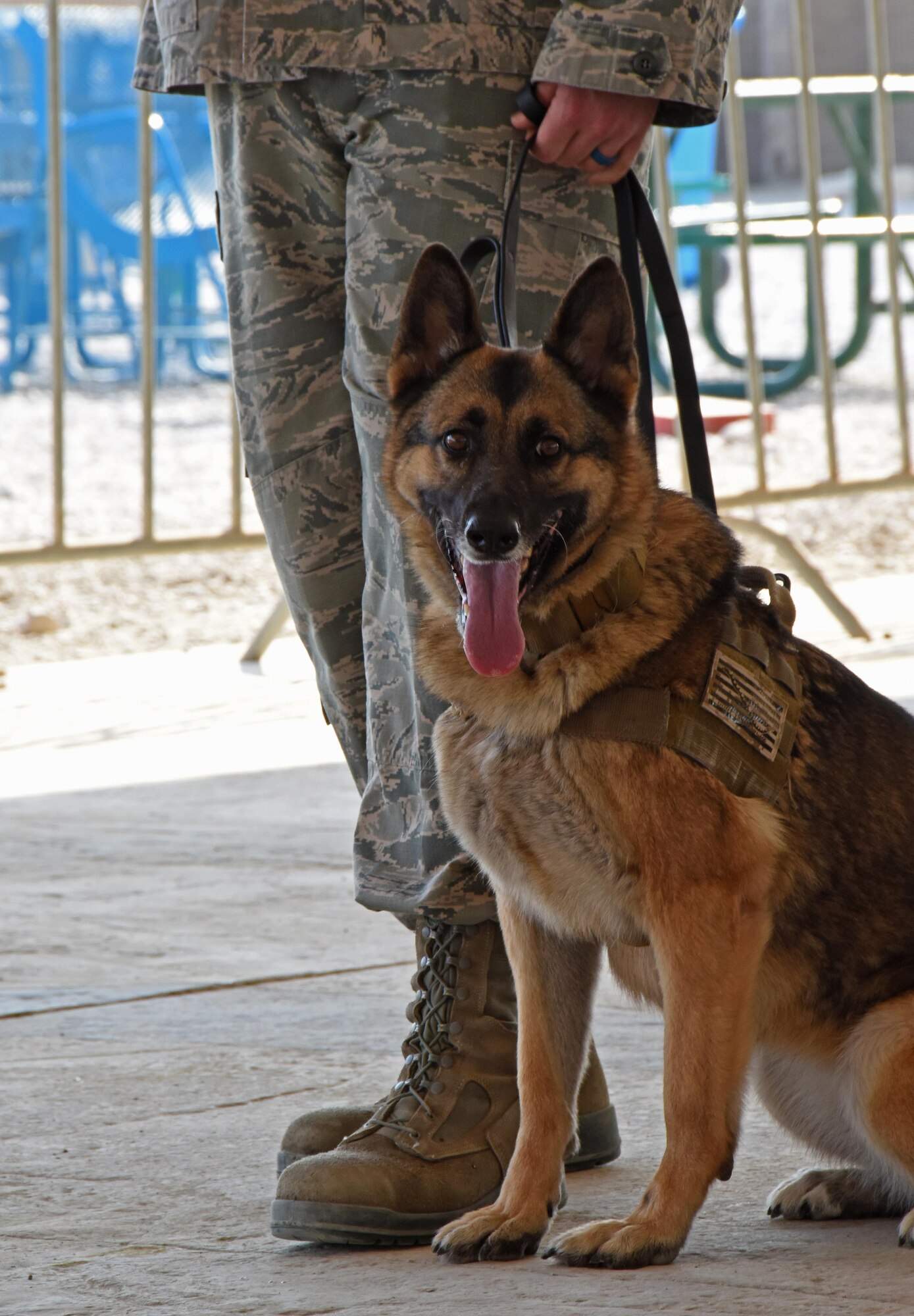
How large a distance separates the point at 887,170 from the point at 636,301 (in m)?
3.95

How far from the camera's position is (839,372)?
11703 millimetres

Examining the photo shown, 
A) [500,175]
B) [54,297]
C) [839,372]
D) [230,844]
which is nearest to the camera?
[500,175]

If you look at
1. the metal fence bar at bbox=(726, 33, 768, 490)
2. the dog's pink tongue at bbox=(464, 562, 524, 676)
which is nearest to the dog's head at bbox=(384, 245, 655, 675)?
the dog's pink tongue at bbox=(464, 562, 524, 676)

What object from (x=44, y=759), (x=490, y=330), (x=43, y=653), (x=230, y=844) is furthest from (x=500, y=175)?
(x=43, y=653)

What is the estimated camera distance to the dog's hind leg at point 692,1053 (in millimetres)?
1937

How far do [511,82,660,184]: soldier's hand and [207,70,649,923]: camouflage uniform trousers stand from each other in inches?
1.5

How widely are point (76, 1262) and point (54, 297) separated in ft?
13.3

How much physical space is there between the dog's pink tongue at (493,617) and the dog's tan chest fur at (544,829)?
0.36 feet

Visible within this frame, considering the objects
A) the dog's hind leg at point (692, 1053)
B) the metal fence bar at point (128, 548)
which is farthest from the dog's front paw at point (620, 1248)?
the metal fence bar at point (128, 548)

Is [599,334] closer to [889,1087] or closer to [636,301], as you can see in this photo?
[636,301]

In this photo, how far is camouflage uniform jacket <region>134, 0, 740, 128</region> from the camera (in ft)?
7.22

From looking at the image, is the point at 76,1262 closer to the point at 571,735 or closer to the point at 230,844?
the point at 571,735

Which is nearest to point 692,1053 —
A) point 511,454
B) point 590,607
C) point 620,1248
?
point 620,1248

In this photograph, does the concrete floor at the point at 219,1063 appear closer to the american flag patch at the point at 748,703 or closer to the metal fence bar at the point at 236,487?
the american flag patch at the point at 748,703
